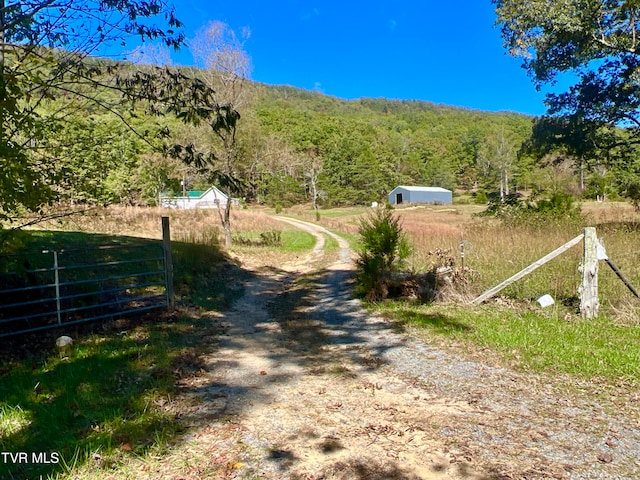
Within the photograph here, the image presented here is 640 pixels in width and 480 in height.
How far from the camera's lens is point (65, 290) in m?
7.41

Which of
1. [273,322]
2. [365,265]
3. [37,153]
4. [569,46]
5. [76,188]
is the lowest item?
[273,322]

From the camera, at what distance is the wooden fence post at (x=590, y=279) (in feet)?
22.0

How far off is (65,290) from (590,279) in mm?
9202

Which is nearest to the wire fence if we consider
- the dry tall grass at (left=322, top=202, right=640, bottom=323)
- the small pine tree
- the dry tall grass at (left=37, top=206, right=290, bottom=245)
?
the small pine tree

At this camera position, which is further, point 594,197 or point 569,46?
A: point 594,197

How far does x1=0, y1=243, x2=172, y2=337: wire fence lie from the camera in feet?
19.4

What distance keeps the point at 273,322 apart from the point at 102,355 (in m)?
3.22

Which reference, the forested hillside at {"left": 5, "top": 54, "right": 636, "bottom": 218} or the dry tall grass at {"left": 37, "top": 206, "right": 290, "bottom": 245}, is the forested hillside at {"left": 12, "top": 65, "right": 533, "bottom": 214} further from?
the dry tall grass at {"left": 37, "top": 206, "right": 290, "bottom": 245}

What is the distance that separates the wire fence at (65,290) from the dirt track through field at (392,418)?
8.30ft

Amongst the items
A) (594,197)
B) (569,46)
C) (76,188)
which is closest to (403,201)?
(594,197)

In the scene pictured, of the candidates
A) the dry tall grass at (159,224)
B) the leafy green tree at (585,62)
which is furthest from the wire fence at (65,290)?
the leafy green tree at (585,62)

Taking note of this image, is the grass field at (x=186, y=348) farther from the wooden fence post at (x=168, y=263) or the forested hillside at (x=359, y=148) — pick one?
the forested hillside at (x=359, y=148)

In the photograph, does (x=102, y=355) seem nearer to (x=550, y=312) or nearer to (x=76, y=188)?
(x=76, y=188)

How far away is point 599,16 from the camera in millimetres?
15891
